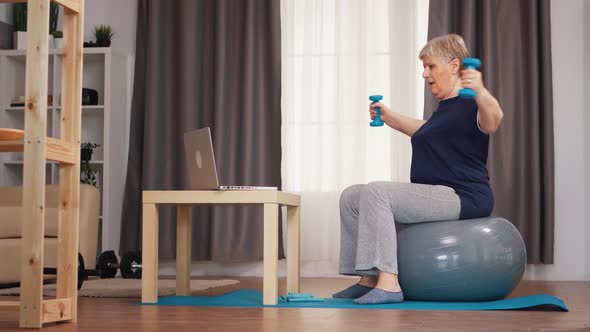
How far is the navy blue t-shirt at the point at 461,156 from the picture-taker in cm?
354

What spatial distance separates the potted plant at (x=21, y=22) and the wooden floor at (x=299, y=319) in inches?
125

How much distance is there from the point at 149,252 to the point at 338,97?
250 centimetres

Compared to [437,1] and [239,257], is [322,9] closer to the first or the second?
[437,1]

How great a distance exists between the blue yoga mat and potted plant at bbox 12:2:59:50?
10.2 ft

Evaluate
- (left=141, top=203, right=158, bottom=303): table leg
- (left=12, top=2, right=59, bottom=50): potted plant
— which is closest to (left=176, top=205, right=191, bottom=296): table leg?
(left=141, top=203, right=158, bottom=303): table leg

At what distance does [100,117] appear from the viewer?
611 centimetres

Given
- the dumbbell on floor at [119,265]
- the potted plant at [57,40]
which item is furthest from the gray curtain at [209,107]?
the dumbbell on floor at [119,265]

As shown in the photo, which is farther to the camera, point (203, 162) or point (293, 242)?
point (293, 242)

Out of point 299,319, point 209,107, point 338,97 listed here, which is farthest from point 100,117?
point 299,319

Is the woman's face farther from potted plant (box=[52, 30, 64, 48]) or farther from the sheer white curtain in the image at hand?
potted plant (box=[52, 30, 64, 48])

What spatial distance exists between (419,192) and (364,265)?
369 mm

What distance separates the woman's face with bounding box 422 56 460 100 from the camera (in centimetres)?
363

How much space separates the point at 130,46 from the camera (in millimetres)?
6051

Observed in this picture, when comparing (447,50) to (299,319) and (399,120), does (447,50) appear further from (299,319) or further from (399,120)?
(299,319)
